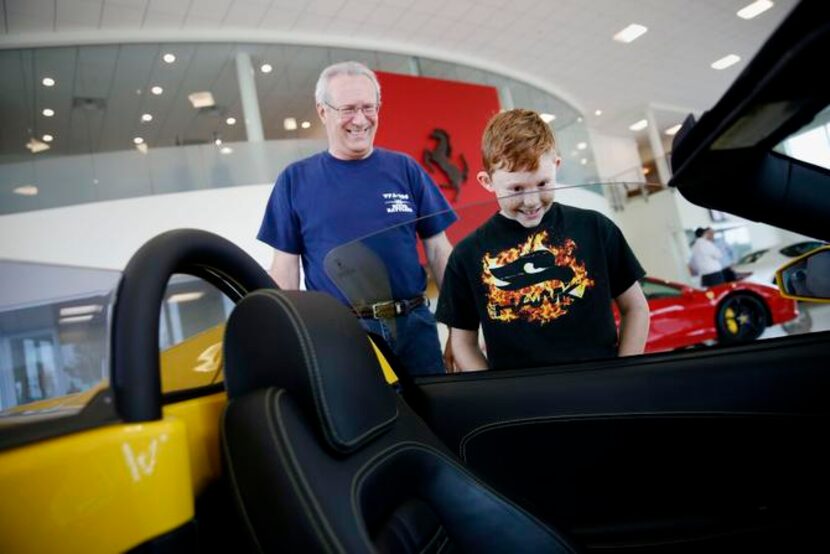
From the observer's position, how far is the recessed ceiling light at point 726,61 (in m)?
10.6

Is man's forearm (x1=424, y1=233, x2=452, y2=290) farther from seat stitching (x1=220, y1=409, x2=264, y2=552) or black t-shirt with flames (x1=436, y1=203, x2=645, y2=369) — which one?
seat stitching (x1=220, y1=409, x2=264, y2=552)

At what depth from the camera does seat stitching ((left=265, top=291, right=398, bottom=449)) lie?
60 centimetres

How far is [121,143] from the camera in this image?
7469 millimetres

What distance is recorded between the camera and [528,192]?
110cm

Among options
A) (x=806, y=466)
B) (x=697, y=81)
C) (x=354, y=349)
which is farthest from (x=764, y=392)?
(x=697, y=81)

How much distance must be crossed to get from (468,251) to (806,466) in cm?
78

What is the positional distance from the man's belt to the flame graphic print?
0.22 meters

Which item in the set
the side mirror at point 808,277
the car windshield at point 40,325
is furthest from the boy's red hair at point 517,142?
the car windshield at point 40,325

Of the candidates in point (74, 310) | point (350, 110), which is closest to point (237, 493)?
point (350, 110)

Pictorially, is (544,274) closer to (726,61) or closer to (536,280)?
(536,280)

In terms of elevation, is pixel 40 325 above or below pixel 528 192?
above

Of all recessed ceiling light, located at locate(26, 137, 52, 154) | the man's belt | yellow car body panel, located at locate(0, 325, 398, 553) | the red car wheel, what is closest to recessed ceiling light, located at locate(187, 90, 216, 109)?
recessed ceiling light, located at locate(26, 137, 52, 154)

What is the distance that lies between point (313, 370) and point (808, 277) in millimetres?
912

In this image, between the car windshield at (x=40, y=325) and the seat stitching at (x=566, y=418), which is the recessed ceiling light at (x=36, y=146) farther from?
the seat stitching at (x=566, y=418)
